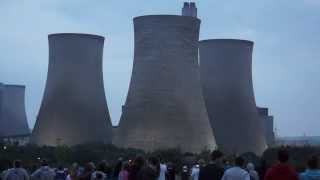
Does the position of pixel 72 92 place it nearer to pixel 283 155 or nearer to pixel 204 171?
pixel 204 171

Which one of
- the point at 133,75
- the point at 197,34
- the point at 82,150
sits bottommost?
the point at 82,150

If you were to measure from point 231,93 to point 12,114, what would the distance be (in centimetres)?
1667

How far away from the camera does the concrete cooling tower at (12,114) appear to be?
4069 centimetres

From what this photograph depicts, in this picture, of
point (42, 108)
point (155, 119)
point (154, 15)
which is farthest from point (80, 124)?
point (154, 15)

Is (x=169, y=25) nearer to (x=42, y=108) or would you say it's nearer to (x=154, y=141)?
(x=154, y=141)

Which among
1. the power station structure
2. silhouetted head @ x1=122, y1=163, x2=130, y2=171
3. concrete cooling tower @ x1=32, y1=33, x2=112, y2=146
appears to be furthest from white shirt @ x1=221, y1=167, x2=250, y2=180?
the power station structure

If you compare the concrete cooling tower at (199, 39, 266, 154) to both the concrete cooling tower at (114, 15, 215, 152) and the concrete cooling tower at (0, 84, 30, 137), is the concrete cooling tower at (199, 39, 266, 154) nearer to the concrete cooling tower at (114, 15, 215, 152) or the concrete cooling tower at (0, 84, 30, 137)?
the concrete cooling tower at (114, 15, 215, 152)

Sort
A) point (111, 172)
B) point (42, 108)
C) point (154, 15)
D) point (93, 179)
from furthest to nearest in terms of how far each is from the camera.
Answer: point (42, 108)
point (154, 15)
point (111, 172)
point (93, 179)

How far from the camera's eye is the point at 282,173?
5.13m

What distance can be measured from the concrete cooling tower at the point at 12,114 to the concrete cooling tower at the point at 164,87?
50.5 feet

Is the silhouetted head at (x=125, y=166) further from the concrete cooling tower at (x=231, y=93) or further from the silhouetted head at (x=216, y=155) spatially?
the concrete cooling tower at (x=231, y=93)

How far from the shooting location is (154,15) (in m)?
25.6

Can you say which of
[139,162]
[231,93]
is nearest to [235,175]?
[139,162]

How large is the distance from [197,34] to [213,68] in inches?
119
